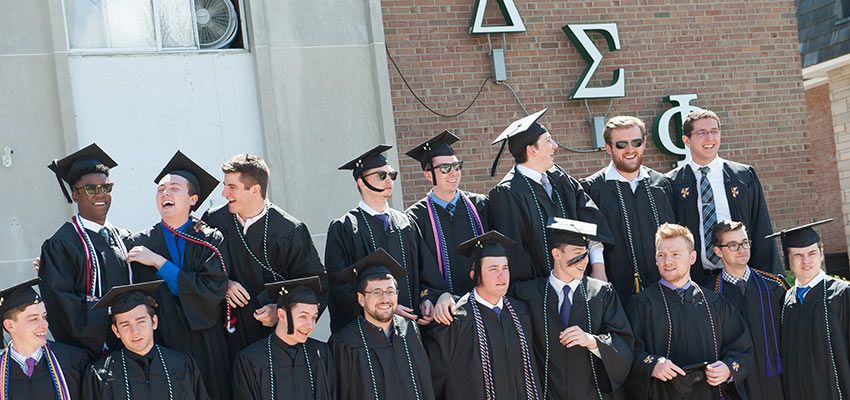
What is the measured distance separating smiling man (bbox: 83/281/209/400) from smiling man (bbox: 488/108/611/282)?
234cm

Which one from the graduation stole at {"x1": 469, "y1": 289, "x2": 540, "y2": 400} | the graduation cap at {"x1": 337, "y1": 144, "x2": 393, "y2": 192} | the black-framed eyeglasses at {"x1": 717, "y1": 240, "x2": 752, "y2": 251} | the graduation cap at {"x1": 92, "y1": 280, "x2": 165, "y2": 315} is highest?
the graduation cap at {"x1": 337, "y1": 144, "x2": 393, "y2": 192}

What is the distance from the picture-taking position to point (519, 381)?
686 cm

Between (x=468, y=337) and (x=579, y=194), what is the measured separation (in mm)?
1425

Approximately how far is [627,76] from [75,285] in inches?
266

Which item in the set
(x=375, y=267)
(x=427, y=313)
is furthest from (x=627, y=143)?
(x=375, y=267)

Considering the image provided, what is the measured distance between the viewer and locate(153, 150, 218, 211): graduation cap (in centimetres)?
679

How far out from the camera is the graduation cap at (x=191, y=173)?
679 cm

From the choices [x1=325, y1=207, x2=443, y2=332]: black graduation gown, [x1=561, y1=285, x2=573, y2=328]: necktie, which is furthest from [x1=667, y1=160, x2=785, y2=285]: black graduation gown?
[x1=325, y1=207, x2=443, y2=332]: black graduation gown

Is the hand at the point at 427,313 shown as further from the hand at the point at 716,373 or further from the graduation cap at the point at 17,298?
the graduation cap at the point at 17,298

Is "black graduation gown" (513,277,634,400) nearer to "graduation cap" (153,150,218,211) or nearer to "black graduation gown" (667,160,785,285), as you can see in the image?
"black graduation gown" (667,160,785,285)

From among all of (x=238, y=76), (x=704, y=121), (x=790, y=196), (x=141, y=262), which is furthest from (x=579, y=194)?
(x=790, y=196)

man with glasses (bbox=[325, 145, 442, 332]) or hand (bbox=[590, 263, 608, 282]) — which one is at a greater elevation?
man with glasses (bbox=[325, 145, 442, 332])

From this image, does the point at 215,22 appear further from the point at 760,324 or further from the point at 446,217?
the point at 760,324

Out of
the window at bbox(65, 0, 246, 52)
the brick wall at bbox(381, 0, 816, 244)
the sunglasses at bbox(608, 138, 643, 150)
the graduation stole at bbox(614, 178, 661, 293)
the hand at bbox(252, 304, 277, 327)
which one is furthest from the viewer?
the brick wall at bbox(381, 0, 816, 244)
